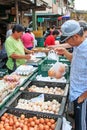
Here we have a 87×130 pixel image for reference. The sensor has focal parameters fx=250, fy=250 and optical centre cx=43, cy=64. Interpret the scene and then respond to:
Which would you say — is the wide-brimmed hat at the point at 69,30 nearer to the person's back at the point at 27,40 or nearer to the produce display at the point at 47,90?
the produce display at the point at 47,90

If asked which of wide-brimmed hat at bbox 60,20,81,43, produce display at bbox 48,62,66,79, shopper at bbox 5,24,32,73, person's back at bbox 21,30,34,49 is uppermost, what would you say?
wide-brimmed hat at bbox 60,20,81,43

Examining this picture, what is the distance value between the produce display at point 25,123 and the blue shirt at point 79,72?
568mm

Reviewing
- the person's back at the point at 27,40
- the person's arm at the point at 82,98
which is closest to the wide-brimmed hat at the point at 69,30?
the person's arm at the point at 82,98

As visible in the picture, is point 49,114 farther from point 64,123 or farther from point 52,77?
point 52,77

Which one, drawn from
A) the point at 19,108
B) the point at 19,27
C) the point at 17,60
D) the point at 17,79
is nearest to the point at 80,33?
the point at 19,108

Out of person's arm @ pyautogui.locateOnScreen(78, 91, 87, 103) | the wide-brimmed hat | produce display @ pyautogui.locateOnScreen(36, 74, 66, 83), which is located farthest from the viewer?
produce display @ pyautogui.locateOnScreen(36, 74, 66, 83)

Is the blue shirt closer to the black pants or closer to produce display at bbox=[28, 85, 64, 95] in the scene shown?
the black pants

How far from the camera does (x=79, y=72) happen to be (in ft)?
11.1

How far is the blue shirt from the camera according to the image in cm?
329

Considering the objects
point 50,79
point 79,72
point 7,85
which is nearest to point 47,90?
point 50,79

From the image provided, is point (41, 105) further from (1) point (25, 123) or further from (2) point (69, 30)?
(2) point (69, 30)

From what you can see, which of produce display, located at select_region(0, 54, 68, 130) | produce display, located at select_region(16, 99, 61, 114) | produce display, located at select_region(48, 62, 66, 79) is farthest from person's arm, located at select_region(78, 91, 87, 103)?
produce display, located at select_region(48, 62, 66, 79)

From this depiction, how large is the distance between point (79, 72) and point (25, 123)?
99 centimetres

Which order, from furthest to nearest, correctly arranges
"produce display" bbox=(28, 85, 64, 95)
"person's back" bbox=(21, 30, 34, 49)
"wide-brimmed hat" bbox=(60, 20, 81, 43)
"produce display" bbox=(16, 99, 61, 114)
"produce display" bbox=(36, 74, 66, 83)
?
"person's back" bbox=(21, 30, 34, 49), "produce display" bbox=(36, 74, 66, 83), "produce display" bbox=(28, 85, 64, 95), "produce display" bbox=(16, 99, 61, 114), "wide-brimmed hat" bbox=(60, 20, 81, 43)
